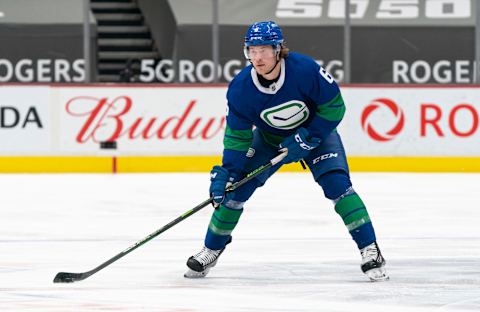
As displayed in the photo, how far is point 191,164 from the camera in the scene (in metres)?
11.7

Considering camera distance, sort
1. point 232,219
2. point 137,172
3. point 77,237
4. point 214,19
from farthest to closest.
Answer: point 214,19 < point 137,172 < point 77,237 < point 232,219

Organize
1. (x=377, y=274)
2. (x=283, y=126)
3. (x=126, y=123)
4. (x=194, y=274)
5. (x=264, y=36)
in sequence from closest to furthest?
(x=264, y=36), (x=377, y=274), (x=283, y=126), (x=194, y=274), (x=126, y=123)

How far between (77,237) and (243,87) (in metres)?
2.02

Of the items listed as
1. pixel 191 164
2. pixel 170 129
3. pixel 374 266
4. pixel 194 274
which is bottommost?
pixel 191 164

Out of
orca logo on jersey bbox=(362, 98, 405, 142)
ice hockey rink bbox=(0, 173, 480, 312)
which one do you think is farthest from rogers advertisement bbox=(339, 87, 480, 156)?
ice hockey rink bbox=(0, 173, 480, 312)

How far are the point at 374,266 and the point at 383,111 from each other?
23.3ft

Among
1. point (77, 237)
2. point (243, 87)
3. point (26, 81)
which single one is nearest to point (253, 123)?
point (243, 87)

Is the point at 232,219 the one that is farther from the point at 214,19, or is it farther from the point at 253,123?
the point at 214,19

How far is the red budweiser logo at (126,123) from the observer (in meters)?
11.7

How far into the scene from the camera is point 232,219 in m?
5.11

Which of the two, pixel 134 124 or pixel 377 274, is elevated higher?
pixel 377 274

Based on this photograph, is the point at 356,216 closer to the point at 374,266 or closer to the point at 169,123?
the point at 374,266

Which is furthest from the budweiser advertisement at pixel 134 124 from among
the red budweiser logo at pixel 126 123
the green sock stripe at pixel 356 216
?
the green sock stripe at pixel 356 216

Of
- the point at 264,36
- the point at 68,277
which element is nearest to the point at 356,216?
the point at 264,36
